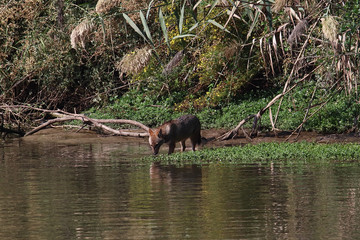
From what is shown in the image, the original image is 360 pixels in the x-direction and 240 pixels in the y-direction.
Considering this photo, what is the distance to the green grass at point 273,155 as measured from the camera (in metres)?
14.0

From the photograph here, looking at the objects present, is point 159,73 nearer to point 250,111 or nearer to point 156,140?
point 250,111

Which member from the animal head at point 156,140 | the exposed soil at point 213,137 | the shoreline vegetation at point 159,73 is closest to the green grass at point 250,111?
the shoreline vegetation at point 159,73

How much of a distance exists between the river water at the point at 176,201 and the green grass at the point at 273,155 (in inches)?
24.7

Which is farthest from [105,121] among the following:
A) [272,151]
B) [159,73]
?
[272,151]

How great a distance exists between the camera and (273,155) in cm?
1453

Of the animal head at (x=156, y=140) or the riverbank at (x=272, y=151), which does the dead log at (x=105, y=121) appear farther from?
the animal head at (x=156, y=140)

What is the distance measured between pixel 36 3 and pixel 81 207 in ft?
54.1

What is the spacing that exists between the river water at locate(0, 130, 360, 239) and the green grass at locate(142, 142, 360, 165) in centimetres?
63

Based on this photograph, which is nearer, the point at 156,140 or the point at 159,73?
the point at 156,140

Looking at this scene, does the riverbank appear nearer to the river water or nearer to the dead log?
the dead log

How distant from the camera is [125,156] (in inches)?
634

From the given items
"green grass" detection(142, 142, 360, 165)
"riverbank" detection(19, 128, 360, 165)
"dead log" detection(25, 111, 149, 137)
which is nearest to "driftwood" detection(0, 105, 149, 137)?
"dead log" detection(25, 111, 149, 137)

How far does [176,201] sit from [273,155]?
5049 mm

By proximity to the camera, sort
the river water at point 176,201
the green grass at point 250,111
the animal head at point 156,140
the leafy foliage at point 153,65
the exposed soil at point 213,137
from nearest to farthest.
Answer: the river water at point 176,201, the animal head at point 156,140, the exposed soil at point 213,137, the green grass at point 250,111, the leafy foliage at point 153,65
